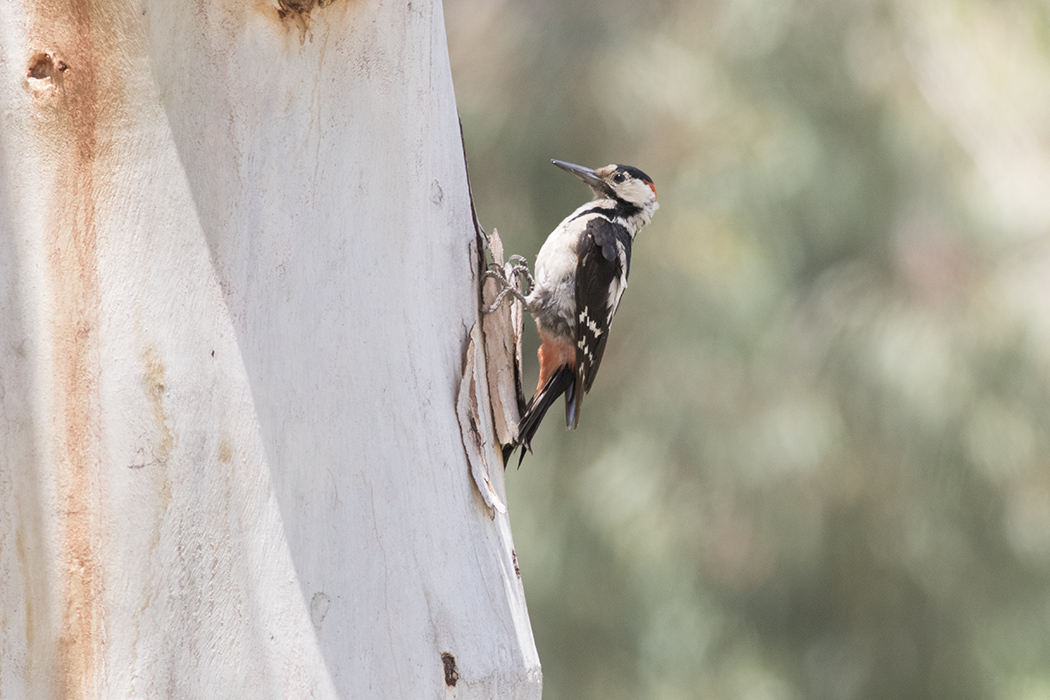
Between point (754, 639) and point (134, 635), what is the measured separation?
3.56 m

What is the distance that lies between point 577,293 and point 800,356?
1.96m

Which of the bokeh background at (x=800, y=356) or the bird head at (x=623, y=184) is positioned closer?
the bird head at (x=623, y=184)

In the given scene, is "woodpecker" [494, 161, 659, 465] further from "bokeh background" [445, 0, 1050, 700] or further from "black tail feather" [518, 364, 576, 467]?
"bokeh background" [445, 0, 1050, 700]

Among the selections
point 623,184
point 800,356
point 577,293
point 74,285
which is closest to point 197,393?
point 74,285

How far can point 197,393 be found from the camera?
3.95 ft

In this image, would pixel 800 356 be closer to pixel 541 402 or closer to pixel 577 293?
pixel 577 293

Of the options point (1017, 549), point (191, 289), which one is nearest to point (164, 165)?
point (191, 289)

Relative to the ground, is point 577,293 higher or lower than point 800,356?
higher

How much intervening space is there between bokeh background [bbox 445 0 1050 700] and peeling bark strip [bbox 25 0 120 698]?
3.23 m

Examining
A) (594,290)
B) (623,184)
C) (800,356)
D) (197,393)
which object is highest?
(197,393)

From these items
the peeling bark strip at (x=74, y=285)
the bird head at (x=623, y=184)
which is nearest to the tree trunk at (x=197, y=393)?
the peeling bark strip at (x=74, y=285)

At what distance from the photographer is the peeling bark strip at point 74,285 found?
1168 millimetres

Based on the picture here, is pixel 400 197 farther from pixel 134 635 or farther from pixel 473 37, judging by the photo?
pixel 473 37

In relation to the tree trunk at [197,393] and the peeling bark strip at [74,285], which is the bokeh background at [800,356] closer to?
the tree trunk at [197,393]
